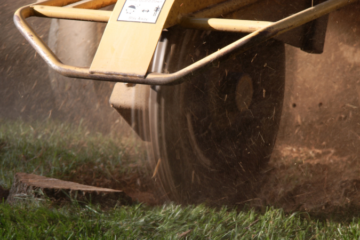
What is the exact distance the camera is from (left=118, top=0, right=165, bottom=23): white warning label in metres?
1.52

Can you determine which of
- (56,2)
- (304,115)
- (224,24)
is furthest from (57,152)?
(304,115)

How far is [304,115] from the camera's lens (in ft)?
10.6

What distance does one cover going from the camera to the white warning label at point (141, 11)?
4.99 feet

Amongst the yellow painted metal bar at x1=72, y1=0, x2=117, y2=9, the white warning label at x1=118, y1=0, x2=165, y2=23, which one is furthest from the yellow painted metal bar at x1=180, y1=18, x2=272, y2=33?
the yellow painted metal bar at x1=72, y1=0, x2=117, y2=9

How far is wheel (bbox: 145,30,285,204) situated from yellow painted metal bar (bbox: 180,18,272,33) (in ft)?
0.28

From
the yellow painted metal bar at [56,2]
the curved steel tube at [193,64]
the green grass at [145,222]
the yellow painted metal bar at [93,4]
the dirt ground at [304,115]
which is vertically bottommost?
the dirt ground at [304,115]

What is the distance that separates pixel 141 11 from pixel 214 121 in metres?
0.73

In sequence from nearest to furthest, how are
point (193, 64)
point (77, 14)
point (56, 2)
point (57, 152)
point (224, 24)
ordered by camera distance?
point (193, 64) < point (224, 24) < point (77, 14) < point (56, 2) < point (57, 152)

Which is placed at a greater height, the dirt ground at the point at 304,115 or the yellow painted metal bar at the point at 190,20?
the yellow painted metal bar at the point at 190,20

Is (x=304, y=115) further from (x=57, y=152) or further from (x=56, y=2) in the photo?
(x=56, y=2)

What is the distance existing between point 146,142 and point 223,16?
0.59 meters

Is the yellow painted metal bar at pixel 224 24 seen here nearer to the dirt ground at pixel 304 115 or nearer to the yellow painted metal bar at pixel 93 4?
the yellow painted metal bar at pixel 93 4

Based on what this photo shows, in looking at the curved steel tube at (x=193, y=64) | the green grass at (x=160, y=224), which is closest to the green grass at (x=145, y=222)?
the green grass at (x=160, y=224)

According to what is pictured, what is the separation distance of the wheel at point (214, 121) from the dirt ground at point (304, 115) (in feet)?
0.45
